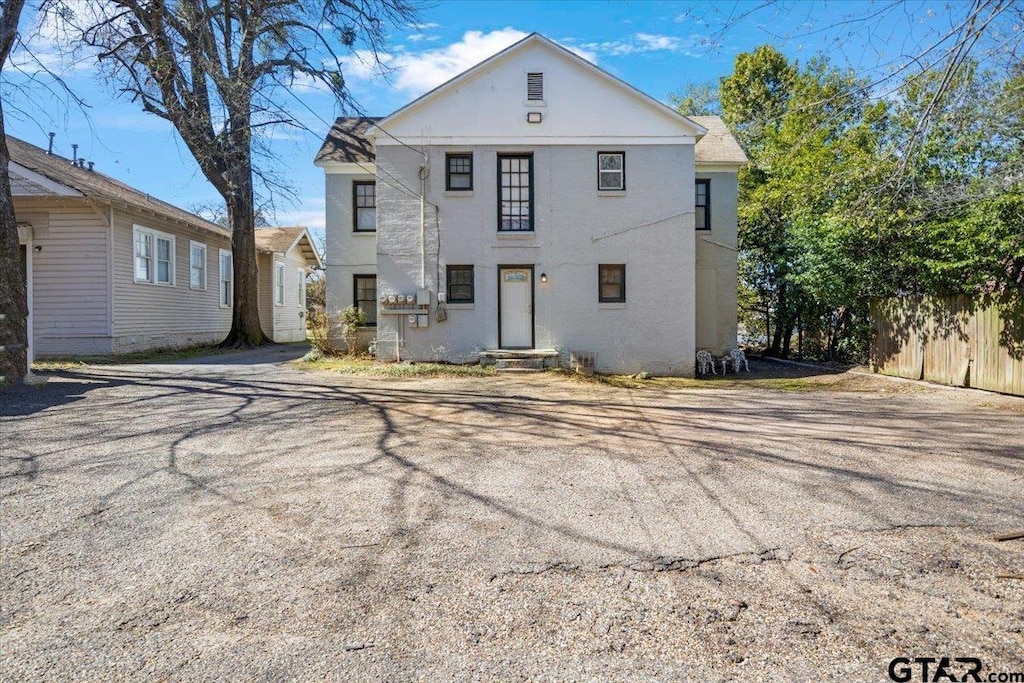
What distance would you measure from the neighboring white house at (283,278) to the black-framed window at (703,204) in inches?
612

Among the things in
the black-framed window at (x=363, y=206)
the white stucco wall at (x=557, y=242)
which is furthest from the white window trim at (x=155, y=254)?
the white stucco wall at (x=557, y=242)

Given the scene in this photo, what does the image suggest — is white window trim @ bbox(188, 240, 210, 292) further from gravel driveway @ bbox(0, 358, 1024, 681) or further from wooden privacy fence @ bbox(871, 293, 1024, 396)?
wooden privacy fence @ bbox(871, 293, 1024, 396)

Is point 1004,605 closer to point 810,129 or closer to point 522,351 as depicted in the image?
point 810,129

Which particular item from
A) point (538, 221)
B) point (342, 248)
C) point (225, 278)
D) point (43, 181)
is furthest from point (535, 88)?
point (225, 278)

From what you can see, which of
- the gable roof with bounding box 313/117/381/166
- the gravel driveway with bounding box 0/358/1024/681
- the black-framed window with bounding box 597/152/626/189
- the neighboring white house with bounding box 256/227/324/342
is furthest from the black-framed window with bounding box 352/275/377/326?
the gravel driveway with bounding box 0/358/1024/681

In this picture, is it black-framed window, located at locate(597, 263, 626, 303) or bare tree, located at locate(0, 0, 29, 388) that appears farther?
black-framed window, located at locate(597, 263, 626, 303)

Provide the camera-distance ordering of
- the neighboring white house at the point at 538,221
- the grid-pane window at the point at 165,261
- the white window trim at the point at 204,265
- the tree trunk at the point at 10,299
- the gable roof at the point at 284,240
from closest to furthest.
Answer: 1. the tree trunk at the point at 10,299
2. the neighboring white house at the point at 538,221
3. the grid-pane window at the point at 165,261
4. the white window trim at the point at 204,265
5. the gable roof at the point at 284,240

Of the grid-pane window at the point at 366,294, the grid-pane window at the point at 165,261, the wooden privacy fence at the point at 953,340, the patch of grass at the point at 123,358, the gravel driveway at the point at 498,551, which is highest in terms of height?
the grid-pane window at the point at 165,261

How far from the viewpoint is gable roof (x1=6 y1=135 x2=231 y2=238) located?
50.4 feet

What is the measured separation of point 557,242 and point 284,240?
15400 millimetres

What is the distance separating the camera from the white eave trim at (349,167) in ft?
56.4

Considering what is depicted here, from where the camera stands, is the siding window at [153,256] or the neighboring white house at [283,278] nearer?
the siding window at [153,256]

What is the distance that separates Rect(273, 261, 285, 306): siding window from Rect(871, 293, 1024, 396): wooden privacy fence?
68.7 ft

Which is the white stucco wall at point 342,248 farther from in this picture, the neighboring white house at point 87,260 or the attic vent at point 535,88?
the attic vent at point 535,88
